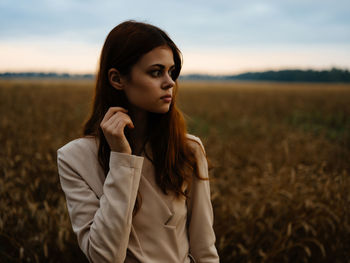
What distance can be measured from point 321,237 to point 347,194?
67 cm

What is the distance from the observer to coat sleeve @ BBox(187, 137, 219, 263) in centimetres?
164

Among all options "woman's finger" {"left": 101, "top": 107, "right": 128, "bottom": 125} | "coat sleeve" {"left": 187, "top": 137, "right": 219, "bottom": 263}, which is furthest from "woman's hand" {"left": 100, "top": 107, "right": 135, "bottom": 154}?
"coat sleeve" {"left": 187, "top": 137, "right": 219, "bottom": 263}

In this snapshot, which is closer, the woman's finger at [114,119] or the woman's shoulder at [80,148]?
the woman's finger at [114,119]

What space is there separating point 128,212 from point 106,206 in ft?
0.32

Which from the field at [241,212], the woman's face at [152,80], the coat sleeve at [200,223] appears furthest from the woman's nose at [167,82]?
the field at [241,212]

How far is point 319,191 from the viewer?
11.6 feet

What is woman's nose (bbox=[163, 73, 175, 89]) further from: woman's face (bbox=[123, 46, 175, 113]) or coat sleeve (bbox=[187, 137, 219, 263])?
coat sleeve (bbox=[187, 137, 219, 263])

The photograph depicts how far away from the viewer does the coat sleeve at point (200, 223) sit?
1645 millimetres

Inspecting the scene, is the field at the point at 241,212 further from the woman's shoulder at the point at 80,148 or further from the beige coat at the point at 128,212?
the woman's shoulder at the point at 80,148

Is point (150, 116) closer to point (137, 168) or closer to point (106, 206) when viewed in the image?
point (137, 168)

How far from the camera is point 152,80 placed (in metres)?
1.42

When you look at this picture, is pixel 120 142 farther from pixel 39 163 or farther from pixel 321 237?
pixel 39 163

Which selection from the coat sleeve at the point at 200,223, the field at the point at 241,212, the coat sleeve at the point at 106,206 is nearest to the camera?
the coat sleeve at the point at 106,206

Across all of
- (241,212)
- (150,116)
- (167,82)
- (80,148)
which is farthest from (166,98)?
(241,212)
